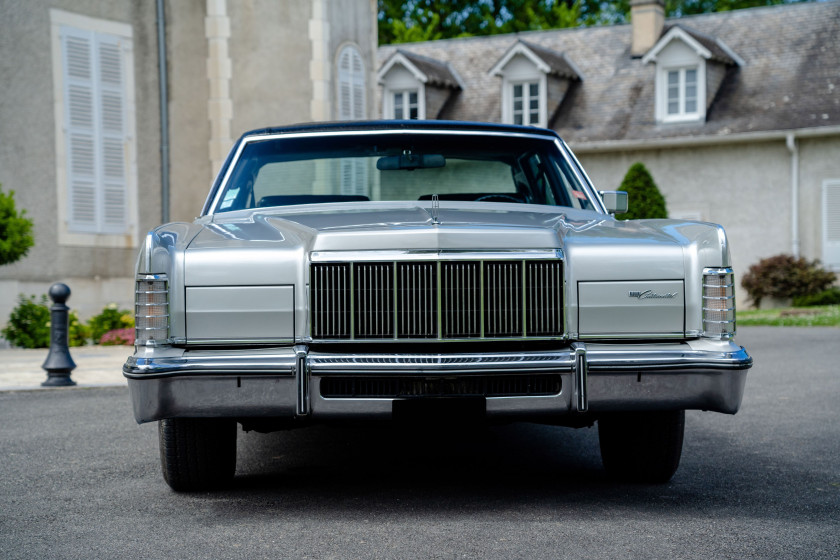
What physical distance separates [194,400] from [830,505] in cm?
265

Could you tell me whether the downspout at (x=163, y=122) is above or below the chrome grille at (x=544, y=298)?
above

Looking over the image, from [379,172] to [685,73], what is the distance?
73.5 ft

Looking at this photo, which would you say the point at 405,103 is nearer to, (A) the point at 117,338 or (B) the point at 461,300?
(A) the point at 117,338

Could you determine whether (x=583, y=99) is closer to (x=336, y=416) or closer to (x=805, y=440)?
(x=805, y=440)

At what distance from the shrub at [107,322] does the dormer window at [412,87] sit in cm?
1510

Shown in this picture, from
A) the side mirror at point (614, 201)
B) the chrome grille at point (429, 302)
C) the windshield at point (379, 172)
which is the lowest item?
the chrome grille at point (429, 302)

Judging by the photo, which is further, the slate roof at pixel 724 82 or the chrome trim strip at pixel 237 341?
the slate roof at pixel 724 82

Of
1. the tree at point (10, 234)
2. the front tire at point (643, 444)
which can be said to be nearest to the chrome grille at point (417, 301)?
the front tire at point (643, 444)

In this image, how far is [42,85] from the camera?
1532 cm

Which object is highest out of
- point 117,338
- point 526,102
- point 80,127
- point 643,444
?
point 526,102

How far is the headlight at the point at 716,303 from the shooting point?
15.2 ft

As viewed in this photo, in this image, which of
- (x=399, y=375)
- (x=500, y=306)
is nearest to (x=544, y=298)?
(x=500, y=306)

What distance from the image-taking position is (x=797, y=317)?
2058 cm

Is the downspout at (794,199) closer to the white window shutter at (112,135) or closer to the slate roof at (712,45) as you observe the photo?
the slate roof at (712,45)
